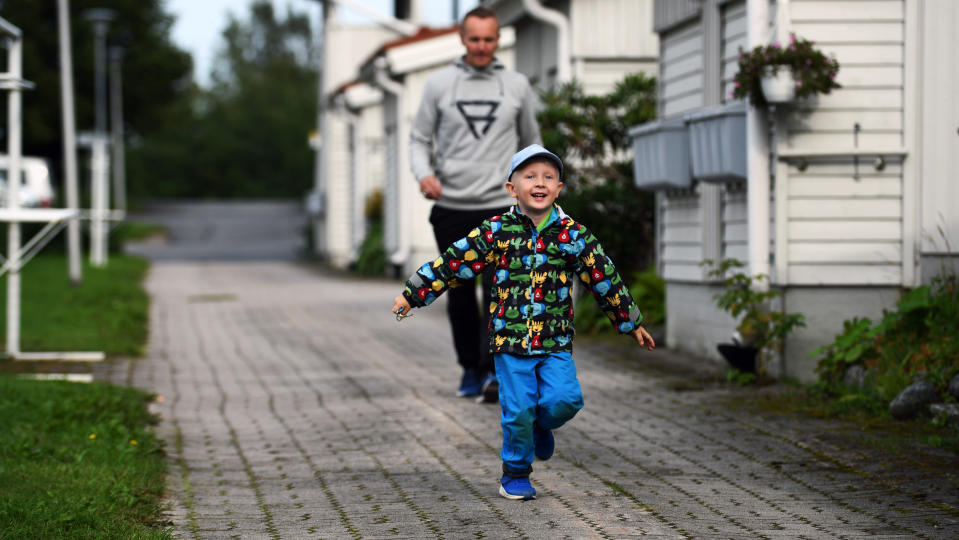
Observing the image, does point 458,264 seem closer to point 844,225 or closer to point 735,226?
point 844,225

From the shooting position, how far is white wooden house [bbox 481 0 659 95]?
47.6 ft

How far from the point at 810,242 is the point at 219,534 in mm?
4866

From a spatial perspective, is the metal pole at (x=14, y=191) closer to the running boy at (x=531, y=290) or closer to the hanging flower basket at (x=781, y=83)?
the hanging flower basket at (x=781, y=83)

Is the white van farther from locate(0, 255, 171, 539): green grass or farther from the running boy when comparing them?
the running boy

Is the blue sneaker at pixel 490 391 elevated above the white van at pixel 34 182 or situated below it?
below

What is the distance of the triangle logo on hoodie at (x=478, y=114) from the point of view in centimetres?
771

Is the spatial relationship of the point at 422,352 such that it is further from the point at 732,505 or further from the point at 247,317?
the point at 732,505

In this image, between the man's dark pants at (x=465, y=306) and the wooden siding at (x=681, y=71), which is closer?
the man's dark pants at (x=465, y=306)

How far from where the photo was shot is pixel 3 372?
30.1 ft

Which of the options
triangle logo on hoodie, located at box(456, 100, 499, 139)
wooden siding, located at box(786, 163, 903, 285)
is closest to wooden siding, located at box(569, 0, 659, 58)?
wooden siding, located at box(786, 163, 903, 285)

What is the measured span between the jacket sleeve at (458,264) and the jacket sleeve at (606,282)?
0.36 meters

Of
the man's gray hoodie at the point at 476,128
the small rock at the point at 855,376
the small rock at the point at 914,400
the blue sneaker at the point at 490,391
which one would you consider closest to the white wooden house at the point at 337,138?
the man's gray hoodie at the point at 476,128

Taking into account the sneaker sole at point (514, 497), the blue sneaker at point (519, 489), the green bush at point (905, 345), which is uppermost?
the green bush at point (905, 345)

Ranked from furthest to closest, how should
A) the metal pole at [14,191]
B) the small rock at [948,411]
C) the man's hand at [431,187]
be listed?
the metal pole at [14,191] < the man's hand at [431,187] < the small rock at [948,411]
